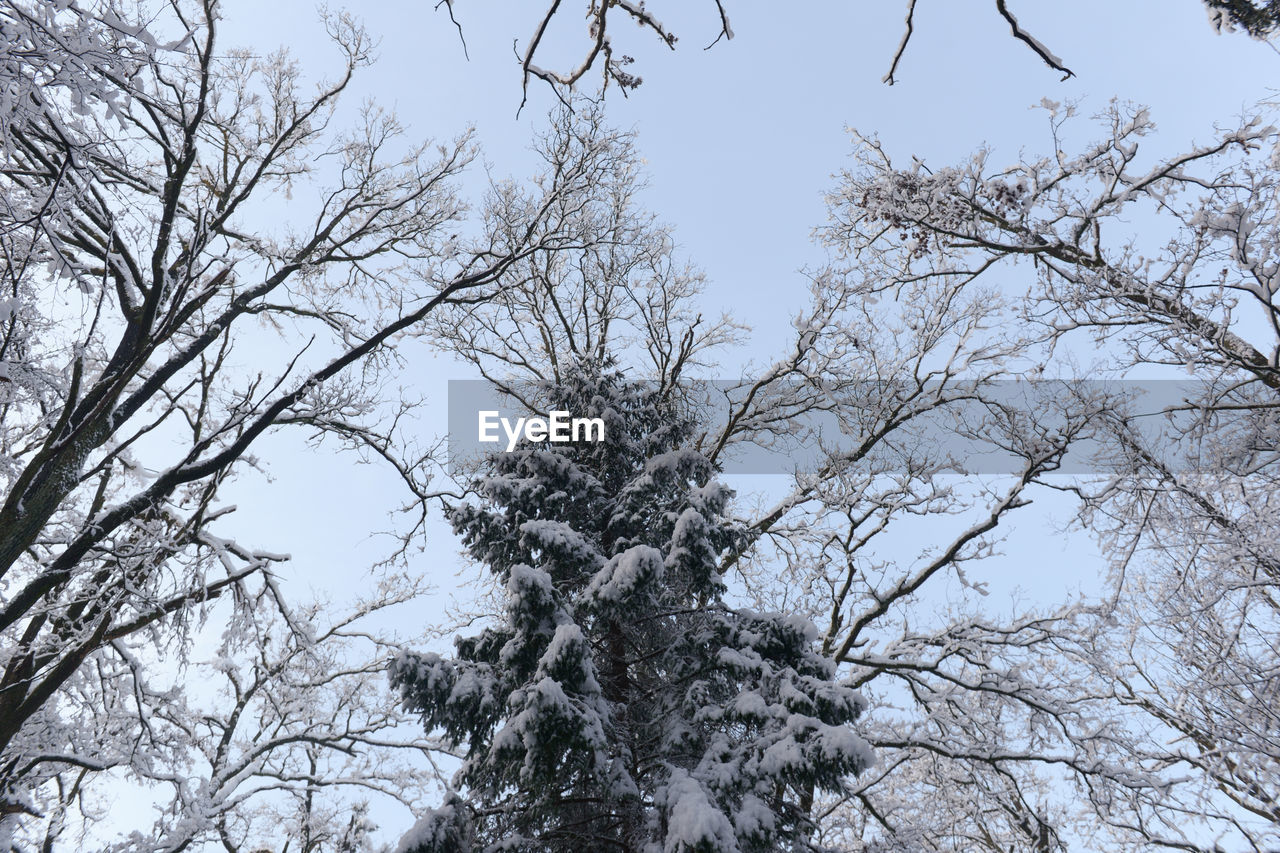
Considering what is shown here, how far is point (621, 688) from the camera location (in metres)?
7.60

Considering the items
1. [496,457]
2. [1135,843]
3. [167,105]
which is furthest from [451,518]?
[1135,843]

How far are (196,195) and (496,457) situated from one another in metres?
5.29

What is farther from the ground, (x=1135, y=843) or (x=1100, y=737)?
(x=1100, y=737)

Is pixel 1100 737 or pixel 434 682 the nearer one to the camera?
pixel 434 682

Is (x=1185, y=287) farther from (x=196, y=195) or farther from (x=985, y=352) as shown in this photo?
(x=196, y=195)

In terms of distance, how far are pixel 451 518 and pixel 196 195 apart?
5713mm

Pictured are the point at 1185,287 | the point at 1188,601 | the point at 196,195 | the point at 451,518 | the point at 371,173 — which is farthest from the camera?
the point at 371,173

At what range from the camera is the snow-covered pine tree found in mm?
5707

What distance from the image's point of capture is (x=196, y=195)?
381 inches

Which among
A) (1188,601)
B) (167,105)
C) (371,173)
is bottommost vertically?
(1188,601)

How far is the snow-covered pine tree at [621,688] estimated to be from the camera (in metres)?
5.71

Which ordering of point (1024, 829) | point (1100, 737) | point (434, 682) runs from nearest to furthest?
point (434, 682) < point (1100, 737) < point (1024, 829)

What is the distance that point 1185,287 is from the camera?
22.8 feet

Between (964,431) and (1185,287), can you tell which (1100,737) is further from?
(1185,287)
